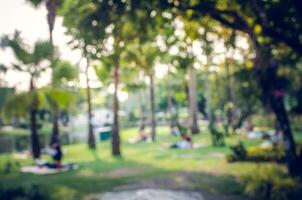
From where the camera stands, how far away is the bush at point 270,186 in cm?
951

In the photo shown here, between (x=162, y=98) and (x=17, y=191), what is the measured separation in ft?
194

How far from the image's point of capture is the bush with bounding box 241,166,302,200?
951 centimetres

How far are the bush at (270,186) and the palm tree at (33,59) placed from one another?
42.1 ft

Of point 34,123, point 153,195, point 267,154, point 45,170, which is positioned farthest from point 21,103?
point 267,154

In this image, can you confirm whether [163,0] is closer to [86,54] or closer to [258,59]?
[86,54]

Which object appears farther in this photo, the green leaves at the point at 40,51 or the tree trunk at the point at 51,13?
the green leaves at the point at 40,51

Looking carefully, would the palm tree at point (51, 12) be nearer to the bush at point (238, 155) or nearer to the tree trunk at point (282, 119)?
the tree trunk at point (282, 119)

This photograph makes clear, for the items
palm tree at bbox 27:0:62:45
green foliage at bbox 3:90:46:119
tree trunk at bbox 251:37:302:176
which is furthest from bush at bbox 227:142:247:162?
green foliage at bbox 3:90:46:119

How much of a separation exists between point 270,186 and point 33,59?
1487 cm

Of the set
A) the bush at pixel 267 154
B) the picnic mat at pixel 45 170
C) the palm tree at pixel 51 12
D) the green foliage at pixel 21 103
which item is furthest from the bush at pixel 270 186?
the green foliage at pixel 21 103

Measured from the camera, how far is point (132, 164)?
669 inches

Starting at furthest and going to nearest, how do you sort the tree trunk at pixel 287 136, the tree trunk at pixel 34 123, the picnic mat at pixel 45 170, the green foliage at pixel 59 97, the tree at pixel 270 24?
the tree trunk at pixel 34 123 → the green foliage at pixel 59 97 → the picnic mat at pixel 45 170 → the tree trunk at pixel 287 136 → the tree at pixel 270 24

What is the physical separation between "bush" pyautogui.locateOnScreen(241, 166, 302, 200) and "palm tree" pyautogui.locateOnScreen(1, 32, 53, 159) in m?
12.8

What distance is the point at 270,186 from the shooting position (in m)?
10.0
